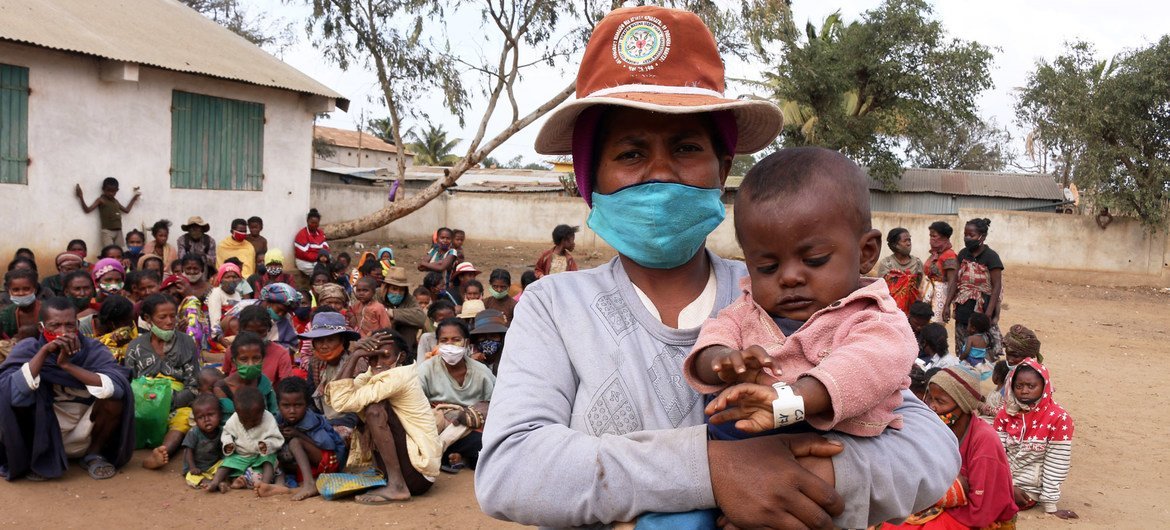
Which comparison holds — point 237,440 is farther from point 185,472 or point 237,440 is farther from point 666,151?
point 666,151

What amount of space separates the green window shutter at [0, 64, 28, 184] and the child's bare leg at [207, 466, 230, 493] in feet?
22.1

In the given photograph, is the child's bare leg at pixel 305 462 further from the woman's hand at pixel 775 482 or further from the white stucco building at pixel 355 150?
the white stucco building at pixel 355 150

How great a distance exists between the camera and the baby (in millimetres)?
1404

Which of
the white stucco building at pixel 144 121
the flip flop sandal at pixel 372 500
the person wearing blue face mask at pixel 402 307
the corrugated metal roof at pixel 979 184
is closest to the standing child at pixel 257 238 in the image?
the white stucco building at pixel 144 121

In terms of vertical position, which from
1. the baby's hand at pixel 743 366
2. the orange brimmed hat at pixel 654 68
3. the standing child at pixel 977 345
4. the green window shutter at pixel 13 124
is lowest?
the standing child at pixel 977 345

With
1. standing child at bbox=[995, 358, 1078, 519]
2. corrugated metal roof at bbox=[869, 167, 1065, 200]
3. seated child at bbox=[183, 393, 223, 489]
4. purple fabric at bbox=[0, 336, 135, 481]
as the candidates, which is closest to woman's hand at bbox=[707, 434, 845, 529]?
standing child at bbox=[995, 358, 1078, 519]

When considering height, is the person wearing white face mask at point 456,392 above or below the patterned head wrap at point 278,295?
below

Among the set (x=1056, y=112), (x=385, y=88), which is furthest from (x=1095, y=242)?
(x=385, y=88)

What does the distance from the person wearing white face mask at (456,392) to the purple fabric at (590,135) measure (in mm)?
4483

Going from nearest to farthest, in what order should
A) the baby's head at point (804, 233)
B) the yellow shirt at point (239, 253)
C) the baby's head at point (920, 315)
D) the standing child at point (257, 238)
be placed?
the baby's head at point (804, 233)
the baby's head at point (920, 315)
the yellow shirt at point (239, 253)
the standing child at point (257, 238)

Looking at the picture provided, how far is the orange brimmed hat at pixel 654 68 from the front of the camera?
1713 mm

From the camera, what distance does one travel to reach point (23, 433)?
544cm

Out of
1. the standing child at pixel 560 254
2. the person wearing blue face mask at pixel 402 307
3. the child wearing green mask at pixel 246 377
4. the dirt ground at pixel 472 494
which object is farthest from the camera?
the standing child at pixel 560 254

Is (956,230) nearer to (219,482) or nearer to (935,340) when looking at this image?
(935,340)
